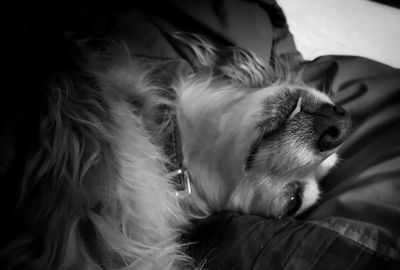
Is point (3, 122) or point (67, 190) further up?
point (3, 122)

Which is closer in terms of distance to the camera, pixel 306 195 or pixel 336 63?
pixel 306 195

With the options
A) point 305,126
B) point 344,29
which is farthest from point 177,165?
point 344,29

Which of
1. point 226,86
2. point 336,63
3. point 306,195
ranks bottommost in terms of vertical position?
point 306,195

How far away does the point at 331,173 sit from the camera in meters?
1.03

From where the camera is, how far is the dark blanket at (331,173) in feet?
2.44

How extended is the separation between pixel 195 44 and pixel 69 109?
22.4 inches

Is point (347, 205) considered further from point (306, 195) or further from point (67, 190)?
point (67, 190)

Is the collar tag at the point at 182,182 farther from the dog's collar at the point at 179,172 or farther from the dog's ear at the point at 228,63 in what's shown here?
the dog's ear at the point at 228,63

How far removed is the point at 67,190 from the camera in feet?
2.45

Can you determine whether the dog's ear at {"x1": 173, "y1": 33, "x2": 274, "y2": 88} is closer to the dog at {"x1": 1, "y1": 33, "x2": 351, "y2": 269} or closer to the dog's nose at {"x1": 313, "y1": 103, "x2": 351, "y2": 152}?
the dog at {"x1": 1, "y1": 33, "x2": 351, "y2": 269}

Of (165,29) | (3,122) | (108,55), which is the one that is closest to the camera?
(3,122)

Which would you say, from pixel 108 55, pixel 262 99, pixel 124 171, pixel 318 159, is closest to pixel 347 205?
pixel 318 159

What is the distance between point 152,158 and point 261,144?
10.7 inches

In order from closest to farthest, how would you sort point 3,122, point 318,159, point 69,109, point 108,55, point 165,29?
point 3,122 < point 69,109 < point 318,159 < point 108,55 < point 165,29
